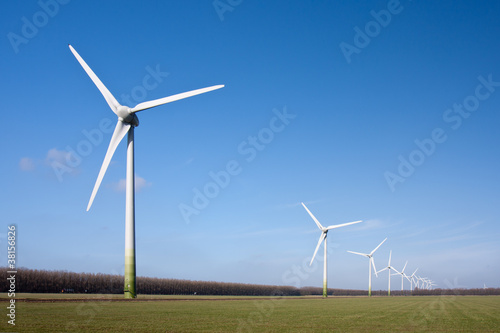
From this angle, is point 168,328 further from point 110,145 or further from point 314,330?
point 110,145

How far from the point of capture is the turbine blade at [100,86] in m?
36.9

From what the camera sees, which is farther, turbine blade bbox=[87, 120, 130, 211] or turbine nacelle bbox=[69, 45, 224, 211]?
turbine nacelle bbox=[69, 45, 224, 211]

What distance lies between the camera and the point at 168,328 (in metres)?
15.4

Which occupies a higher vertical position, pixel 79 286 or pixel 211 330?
pixel 211 330

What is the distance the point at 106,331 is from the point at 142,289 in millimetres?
83868

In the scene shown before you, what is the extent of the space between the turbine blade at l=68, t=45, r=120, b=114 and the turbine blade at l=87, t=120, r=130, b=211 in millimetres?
1605

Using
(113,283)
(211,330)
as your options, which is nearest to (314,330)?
(211,330)

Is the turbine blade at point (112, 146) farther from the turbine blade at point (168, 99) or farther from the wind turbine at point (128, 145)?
the turbine blade at point (168, 99)

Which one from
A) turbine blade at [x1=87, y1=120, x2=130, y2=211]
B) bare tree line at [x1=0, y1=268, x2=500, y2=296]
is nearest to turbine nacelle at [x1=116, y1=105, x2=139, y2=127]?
turbine blade at [x1=87, y1=120, x2=130, y2=211]

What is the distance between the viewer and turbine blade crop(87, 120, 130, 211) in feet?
105

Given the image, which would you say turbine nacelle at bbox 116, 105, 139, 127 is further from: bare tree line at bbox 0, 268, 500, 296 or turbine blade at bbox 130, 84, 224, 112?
bare tree line at bbox 0, 268, 500, 296

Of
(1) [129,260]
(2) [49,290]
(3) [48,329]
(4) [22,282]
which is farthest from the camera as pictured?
(2) [49,290]

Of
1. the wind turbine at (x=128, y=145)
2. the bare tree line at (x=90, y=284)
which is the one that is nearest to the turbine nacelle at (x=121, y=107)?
the wind turbine at (x=128, y=145)

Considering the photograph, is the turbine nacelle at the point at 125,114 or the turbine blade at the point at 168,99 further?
the turbine nacelle at the point at 125,114
